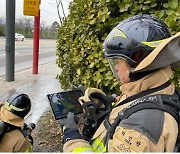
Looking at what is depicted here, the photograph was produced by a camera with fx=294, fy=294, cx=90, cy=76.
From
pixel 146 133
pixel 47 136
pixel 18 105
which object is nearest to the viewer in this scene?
pixel 146 133

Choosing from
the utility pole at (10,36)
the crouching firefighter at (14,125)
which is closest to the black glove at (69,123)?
the crouching firefighter at (14,125)

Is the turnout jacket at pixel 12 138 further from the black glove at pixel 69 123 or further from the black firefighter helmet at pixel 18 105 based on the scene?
the black glove at pixel 69 123

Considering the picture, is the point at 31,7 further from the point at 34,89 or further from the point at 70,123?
the point at 70,123

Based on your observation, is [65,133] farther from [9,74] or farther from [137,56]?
[9,74]

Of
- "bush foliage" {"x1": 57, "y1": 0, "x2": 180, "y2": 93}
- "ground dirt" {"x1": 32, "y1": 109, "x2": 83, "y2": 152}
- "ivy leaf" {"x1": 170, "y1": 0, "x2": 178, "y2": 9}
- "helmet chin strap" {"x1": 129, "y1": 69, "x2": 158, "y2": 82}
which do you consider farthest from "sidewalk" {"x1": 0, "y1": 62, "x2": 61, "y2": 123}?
"helmet chin strap" {"x1": 129, "y1": 69, "x2": 158, "y2": 82}

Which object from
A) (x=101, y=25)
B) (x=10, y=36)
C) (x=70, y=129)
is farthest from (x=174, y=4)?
(x=10, y=36)

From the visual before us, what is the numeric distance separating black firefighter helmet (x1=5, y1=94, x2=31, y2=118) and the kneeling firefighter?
1.15 meters

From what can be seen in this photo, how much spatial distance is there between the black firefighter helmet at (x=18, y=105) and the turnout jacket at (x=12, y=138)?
0.04 metres

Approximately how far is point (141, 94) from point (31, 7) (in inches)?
356

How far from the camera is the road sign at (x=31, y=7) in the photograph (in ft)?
32.3

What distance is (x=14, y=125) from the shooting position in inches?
109

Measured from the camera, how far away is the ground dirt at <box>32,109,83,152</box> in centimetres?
416

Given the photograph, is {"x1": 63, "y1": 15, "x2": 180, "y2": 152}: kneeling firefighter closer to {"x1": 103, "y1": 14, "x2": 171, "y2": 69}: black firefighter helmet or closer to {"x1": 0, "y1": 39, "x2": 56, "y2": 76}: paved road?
{"x1": 103, "y1": 14, "x2": 171, "y2": 69}: black firefighter helmet

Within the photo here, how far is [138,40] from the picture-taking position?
60.1 inches
